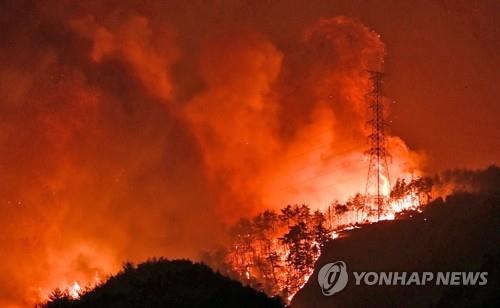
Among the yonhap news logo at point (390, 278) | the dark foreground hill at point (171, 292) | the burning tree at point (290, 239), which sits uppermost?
the burning tree at point (290, 239)

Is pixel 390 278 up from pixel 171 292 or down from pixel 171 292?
up

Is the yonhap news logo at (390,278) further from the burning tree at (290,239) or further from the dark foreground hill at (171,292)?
the burning tree at (290,239)

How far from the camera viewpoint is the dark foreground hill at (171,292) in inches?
1101

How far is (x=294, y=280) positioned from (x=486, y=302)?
4113cm

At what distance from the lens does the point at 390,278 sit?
152 feet

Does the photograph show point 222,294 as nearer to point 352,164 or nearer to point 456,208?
point 456,208

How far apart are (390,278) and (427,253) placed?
281 centimetres

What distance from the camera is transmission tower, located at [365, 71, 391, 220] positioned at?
7769 centimetres

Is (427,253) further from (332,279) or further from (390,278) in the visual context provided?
(332,279)

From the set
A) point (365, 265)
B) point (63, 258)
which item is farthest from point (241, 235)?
point (365, 265)

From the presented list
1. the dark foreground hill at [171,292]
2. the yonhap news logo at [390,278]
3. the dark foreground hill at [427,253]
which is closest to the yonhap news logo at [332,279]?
the yonhap news logo at [390,278]

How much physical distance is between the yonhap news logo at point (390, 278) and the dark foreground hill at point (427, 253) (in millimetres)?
369

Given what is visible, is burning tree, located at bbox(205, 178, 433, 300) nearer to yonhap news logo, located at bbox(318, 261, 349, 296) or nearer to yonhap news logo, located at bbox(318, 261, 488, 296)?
yonhap news logo, located at bbox(318, 261, 349, 296)

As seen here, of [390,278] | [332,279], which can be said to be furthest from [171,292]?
[332,279]
